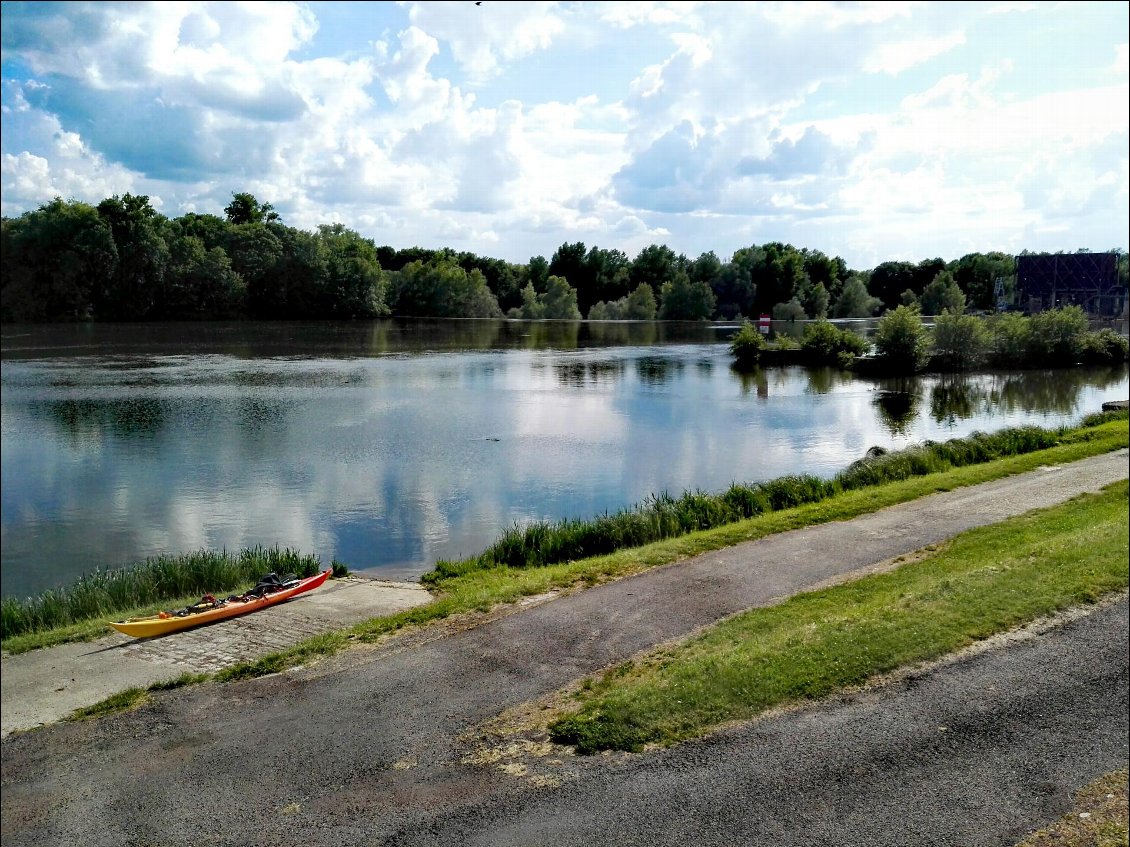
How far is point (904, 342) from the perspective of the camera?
5409 centimetres

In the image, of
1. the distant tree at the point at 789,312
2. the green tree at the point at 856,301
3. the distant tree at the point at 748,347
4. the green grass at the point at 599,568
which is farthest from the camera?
the distant tree at the point at 789,312

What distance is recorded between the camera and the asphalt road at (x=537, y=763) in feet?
20.2

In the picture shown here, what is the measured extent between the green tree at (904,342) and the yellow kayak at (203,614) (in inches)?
1921

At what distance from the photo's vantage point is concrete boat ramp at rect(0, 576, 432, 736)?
28.8ft

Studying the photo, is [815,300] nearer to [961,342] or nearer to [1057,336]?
[1057,336]

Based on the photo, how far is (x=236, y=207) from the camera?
28.4 meters

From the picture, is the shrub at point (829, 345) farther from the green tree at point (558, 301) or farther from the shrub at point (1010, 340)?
the green tree at point (558, 301)

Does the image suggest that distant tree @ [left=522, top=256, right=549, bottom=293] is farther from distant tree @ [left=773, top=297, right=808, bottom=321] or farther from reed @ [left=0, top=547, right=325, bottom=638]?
reed @ [left=0, top=547, right=325, bottom=638]

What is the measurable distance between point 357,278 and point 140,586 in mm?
44033

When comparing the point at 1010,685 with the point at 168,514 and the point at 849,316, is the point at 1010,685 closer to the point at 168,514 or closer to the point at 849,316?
the point at 168,514

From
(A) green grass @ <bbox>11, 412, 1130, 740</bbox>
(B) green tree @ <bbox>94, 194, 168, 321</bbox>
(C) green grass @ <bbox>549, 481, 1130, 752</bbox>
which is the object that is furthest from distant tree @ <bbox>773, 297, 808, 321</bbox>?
(C) green grass @ <bbox>549, 481, 1130, 752</bbox>

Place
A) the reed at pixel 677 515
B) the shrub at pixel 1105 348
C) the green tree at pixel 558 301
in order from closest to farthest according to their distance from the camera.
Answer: the reed at pixel 677 515
the shrub at pixel 1105 348
the green tree at pixel 558 301

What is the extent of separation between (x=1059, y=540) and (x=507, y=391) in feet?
106

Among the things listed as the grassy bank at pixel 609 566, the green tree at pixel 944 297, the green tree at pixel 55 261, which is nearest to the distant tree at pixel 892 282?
the green tree at pixel 944 297
